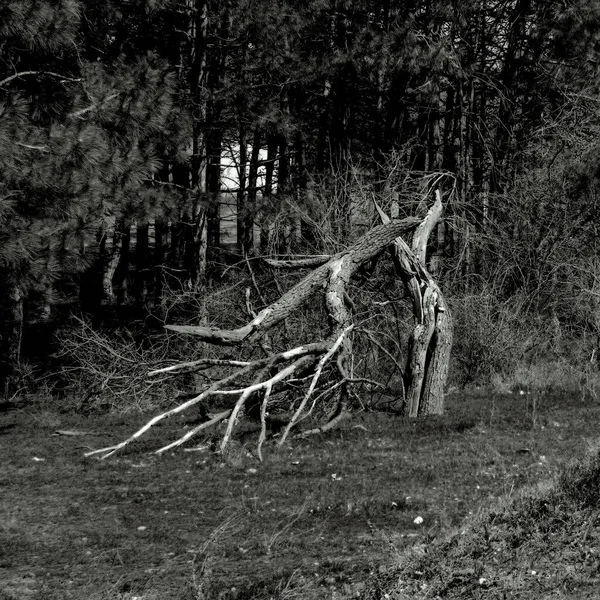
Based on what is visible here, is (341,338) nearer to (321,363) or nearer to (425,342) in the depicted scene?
Result: (321,363)

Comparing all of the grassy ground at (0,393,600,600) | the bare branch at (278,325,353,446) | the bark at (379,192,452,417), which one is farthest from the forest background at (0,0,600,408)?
the grassy ground at (0,393,600,600)

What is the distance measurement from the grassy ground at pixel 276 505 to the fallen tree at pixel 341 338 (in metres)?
0.56

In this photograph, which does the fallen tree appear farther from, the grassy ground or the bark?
the grassy ground

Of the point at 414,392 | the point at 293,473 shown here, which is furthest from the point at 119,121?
the point at 293,473

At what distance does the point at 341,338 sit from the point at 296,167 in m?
11.5

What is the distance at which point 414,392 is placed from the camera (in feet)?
45.9

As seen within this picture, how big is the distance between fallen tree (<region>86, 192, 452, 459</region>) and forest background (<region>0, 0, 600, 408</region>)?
942 millimetres

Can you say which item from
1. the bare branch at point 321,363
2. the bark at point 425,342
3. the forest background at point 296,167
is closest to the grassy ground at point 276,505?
the bare branch at point 321,363

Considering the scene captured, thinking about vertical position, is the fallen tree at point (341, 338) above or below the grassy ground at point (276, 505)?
above


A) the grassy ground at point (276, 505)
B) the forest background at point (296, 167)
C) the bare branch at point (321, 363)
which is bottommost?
the grassy ground at point (276, 505)

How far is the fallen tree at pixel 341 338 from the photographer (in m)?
12.3

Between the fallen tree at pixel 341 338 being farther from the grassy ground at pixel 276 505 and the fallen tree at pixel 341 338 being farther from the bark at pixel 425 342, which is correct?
the grassy ground at pixel 276 505

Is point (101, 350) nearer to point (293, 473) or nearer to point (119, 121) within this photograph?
point (119, 121)

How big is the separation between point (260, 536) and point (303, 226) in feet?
46.2
